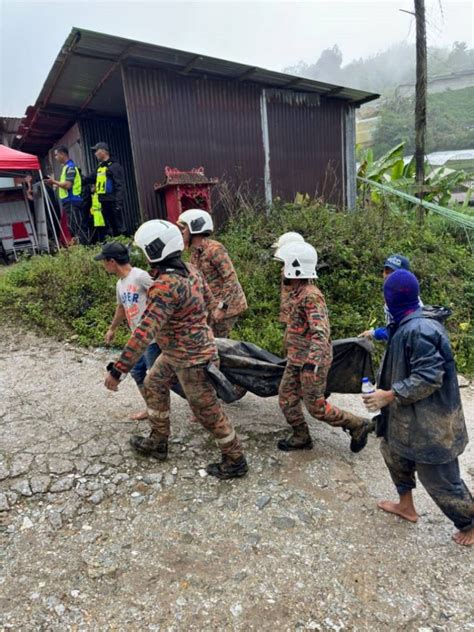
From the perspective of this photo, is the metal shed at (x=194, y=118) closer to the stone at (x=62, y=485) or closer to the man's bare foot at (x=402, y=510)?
the stone at (x=62, y=485)

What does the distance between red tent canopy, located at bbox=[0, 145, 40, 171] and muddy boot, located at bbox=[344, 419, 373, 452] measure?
7818mm

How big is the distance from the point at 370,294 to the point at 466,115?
134 ft

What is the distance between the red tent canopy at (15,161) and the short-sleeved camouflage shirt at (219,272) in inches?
226

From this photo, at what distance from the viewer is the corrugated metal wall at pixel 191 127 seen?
25.1ft

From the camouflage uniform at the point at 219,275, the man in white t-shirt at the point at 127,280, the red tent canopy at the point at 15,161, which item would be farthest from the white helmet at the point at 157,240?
the red tent canopy at the point at 15,161

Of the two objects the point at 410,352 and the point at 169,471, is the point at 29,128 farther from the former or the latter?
the point at 410,352

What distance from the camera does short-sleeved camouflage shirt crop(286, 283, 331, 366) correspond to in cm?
316

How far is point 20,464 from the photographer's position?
321 centimetres

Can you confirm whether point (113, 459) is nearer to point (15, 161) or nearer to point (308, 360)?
point (308, 360)

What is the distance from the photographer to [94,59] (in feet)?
22.5

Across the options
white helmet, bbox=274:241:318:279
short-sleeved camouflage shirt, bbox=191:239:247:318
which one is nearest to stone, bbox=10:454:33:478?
short-sleeved camouflage shirt, bbox=191:239:247:318

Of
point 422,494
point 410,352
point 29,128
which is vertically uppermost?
point 29,128

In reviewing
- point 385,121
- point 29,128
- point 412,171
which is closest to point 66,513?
point 29,128

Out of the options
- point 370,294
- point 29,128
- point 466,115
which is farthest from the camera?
point 466,115
